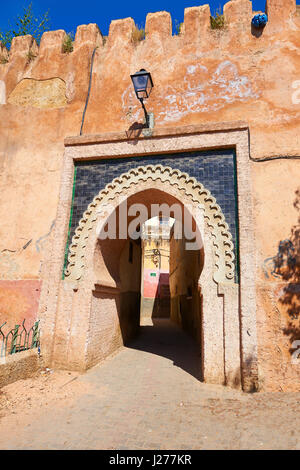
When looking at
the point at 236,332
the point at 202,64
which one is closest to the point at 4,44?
the point at 202,64

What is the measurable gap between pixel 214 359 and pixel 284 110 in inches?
171

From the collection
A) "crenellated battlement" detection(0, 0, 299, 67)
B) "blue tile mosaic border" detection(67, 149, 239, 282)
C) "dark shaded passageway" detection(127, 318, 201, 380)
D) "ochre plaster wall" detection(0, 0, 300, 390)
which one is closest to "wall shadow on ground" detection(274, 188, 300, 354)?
"ochre plaster wall" detection(0, 0, 300, 390)

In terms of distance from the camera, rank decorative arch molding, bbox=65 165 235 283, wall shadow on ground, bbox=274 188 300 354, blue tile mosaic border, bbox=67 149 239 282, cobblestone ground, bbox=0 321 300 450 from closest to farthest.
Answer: cobblestone ground, bbox=0 321 300 450 → wall shadow on ground, bbox=274 188 300 354 → decorative arch molding, bbox=65 165 235 283 → blue tile mosaic border, bbox=67 149 239 282

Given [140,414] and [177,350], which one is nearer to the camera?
[140,414]

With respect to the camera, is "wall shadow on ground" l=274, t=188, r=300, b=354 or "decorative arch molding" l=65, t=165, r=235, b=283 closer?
"wall shadow on ground" l=274, t=188, r=300, b=354

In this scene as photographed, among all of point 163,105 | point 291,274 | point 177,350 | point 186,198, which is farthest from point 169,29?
point 177,350

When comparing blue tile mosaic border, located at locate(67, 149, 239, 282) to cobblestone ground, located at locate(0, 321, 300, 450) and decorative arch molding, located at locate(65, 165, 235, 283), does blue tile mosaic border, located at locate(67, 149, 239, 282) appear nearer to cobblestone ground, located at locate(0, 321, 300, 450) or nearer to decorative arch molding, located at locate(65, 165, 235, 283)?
decorative arch molding, located at locate(65, 165, 235, 283)

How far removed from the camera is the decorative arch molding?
15.5 feet

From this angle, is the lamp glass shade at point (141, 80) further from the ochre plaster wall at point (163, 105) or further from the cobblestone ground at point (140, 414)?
the cobblestone ground at point (140, 414)

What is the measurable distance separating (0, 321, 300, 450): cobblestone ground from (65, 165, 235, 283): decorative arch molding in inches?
65.6

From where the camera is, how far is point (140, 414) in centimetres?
345

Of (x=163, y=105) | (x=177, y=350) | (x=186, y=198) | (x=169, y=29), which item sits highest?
(x=169, y=29)

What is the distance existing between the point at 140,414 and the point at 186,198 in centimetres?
330

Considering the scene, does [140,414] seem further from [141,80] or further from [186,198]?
[141,80]
